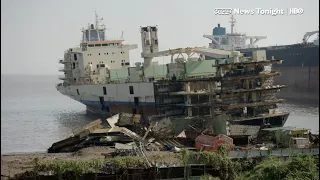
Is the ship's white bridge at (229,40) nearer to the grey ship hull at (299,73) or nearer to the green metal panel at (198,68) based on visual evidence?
the grey ship hull at (299,73)

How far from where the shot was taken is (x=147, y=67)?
31.8 m

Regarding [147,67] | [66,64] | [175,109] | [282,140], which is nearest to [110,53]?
[66,64]

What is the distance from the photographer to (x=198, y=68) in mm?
28125

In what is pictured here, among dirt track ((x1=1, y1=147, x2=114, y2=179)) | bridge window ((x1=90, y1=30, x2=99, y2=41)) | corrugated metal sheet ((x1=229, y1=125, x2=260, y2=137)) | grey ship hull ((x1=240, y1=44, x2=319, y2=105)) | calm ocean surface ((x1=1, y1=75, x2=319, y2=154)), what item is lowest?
calm ocean surface ((x1=1, y1=75, x2=319, y2=154))

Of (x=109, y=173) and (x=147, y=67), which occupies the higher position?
(x=147, y=67)

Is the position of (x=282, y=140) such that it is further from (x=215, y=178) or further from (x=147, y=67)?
(x=147, y=67)

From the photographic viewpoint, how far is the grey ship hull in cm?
3753

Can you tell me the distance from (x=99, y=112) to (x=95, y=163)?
79.7 feet

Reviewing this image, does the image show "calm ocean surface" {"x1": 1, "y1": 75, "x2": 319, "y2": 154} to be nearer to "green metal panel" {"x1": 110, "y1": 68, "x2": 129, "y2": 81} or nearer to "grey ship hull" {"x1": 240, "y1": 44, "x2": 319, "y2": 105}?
"grey ship hull" {"x1": 240, "y1": 44, "x2": 319, "y2": 105}

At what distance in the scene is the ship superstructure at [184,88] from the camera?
23.1 meters

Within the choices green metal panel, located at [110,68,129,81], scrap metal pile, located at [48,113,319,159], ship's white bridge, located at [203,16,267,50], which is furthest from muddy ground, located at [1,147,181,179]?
ship's white bridge, located at [203,16,267,50]

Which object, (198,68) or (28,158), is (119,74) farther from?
(28,158)

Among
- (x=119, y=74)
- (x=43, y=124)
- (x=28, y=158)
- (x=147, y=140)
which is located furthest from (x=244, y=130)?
(x=43, y=124)

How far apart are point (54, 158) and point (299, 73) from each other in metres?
32.6
